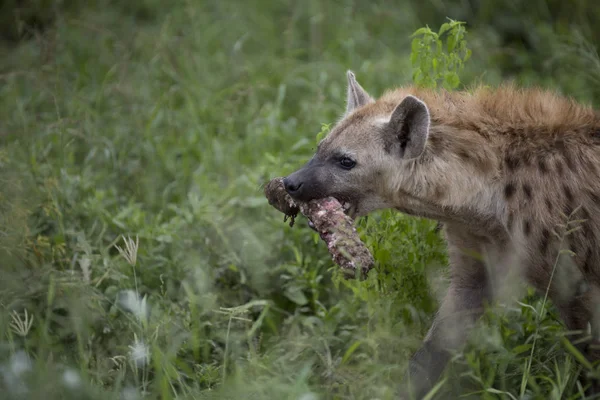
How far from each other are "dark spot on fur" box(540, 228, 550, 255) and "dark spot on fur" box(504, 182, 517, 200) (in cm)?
16

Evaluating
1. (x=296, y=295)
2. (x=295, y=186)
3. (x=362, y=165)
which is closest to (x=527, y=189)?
(x=362, y=165)

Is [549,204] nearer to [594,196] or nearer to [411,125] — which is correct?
[594,196]

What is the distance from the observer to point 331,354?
9.74 feet

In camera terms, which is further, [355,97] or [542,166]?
[355,97]

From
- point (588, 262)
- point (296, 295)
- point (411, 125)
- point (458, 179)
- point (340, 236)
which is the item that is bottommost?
point (296, 295)

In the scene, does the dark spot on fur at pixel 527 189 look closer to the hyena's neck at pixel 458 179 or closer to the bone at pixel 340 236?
the hyena's neck at pixel 458 179

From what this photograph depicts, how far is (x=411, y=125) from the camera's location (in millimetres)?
2580

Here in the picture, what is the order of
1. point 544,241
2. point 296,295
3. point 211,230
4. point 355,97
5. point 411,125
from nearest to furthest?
point 544,241
point 411,125
point 355,97
point 296,295
point 211,230

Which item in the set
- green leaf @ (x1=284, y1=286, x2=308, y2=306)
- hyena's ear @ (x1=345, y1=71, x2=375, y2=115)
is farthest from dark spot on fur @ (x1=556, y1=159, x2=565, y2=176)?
green leaf @ (x1=284, y1=286, x2=308, y2=306)

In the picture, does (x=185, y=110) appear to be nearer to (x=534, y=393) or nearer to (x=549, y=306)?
(x=549, y=306)

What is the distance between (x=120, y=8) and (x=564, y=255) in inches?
172

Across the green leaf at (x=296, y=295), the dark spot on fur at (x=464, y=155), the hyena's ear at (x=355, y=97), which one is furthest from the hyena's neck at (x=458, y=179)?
the green leaf at (x=296, y=295)

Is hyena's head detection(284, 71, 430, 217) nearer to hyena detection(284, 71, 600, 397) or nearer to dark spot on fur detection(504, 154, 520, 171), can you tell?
hyena detection(284, 71, 600, 397)

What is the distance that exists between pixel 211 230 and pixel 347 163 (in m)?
1.03
